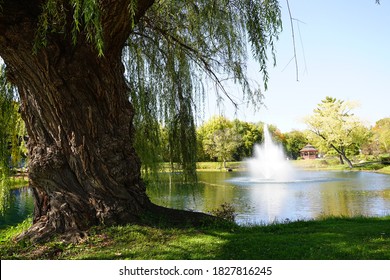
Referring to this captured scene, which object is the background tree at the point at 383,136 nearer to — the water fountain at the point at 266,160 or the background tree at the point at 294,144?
the water fountain at the point at 266,160

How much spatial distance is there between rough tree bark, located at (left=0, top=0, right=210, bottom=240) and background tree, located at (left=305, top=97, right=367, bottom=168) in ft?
77.0

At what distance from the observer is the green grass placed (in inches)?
120

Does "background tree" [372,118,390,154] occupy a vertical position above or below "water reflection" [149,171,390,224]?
above

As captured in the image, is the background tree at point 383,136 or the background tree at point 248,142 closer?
the background tree at point 383,136

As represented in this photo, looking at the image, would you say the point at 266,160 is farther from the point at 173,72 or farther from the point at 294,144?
the point at 173,72

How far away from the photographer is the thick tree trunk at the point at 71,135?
145 inches

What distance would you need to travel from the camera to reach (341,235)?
381 cm

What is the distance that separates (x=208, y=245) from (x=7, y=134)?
3190mm

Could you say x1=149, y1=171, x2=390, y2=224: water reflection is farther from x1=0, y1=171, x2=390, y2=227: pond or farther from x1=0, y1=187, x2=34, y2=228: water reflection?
x1=0, y1=187, x2=34, y2=228: water reflection

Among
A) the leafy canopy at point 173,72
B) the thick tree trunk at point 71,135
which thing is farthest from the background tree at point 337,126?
the thick tree trunk at point 71,135

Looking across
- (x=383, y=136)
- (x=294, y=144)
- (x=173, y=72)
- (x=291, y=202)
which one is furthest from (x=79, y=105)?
(x=294, y=144)

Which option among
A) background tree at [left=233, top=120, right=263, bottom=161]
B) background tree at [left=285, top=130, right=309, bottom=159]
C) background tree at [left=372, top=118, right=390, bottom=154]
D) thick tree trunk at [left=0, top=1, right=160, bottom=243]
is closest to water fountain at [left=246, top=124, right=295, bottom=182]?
background tree at [left=233, top=120, right=263, bottom=161]

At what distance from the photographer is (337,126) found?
84.3 ft

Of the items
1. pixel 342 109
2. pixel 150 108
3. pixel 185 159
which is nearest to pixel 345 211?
pixel 185 159
